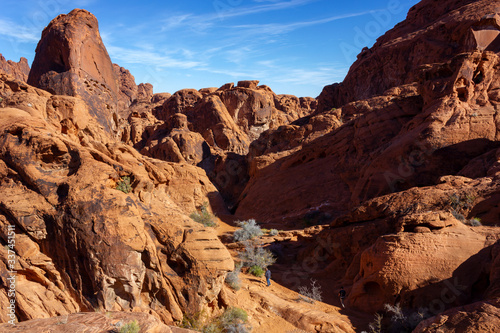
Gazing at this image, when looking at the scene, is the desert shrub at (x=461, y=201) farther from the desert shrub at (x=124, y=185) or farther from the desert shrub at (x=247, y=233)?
the desert shrub at (x=124, y=185)

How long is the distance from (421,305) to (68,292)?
313 inches

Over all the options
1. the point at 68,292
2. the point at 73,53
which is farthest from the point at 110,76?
the point at 68,292

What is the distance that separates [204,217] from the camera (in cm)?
1619

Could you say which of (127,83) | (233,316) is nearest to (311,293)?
(233,316)

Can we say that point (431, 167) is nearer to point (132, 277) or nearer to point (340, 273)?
point (340, 273)

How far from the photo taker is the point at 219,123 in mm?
42656

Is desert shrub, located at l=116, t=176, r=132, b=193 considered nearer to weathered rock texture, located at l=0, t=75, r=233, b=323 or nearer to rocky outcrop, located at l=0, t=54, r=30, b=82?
weathered rock texture, located at l=0, t=75, r=233, b=323

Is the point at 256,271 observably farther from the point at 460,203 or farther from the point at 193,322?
the point at 460,203

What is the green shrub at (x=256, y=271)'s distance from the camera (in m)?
10.4

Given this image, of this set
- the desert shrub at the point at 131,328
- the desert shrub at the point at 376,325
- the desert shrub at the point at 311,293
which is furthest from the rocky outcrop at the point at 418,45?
the desert shrub at the point at 131,328

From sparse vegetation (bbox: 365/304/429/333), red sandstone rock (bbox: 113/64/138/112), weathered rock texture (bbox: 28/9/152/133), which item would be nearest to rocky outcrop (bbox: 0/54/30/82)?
red sandstone rock (bbox: 113/64/138/112)

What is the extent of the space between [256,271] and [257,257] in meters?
0.70

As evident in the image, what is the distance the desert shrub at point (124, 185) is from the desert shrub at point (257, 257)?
505 cm

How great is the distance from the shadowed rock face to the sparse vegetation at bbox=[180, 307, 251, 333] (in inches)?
462
